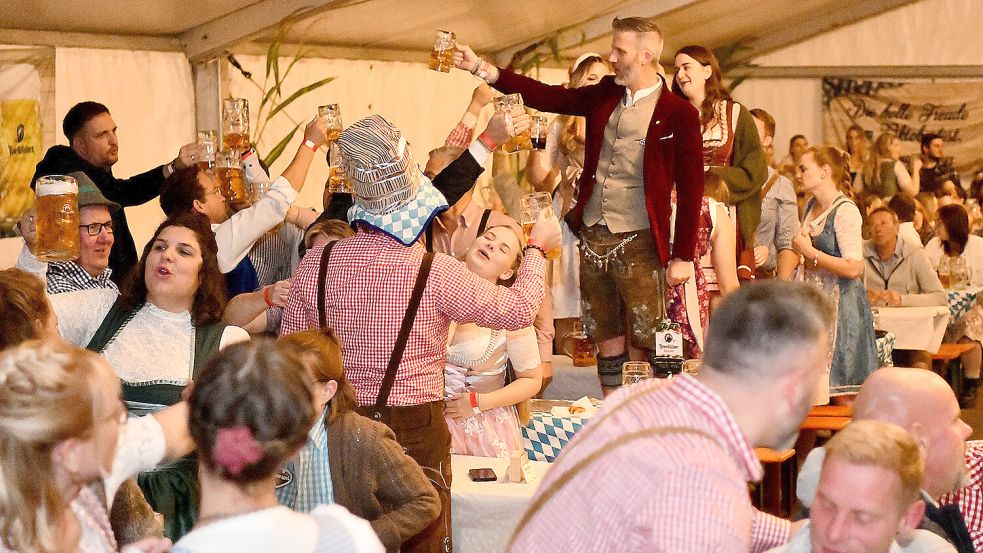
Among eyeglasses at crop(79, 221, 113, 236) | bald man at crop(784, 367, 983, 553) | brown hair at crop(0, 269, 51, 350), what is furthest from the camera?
eyeglasses at crop(79, 221, 113, 236)

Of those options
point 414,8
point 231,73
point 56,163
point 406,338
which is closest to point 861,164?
point 414,8

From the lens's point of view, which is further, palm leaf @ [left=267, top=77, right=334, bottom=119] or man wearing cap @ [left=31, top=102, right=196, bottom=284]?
palm leaf @ [left=267, top=77, right=334, bottom=119]

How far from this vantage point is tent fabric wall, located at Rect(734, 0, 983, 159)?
A: 1126 cm

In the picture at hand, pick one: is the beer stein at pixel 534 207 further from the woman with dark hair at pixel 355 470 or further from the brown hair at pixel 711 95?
the brown hair at pixel 711 95

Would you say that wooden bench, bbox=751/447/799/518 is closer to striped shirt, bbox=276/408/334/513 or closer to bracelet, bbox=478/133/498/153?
bracelet, bbox=478/133/498/153

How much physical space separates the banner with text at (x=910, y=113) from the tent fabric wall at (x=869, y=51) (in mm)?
174

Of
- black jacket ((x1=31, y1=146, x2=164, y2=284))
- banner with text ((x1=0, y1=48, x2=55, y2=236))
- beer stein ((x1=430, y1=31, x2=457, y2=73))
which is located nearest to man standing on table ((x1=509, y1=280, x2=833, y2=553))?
beer stein ((x1=430, y1=31, x2=457, y2=73))

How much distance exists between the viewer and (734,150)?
18.8ft

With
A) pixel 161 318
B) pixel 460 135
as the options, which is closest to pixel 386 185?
pixel 161 318

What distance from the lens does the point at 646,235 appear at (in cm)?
463

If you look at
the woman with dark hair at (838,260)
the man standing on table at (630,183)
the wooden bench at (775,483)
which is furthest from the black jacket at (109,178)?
the woman with dark hair at (838,260)

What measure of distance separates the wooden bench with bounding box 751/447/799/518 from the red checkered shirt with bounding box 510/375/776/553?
6.79 feet

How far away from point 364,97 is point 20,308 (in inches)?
178

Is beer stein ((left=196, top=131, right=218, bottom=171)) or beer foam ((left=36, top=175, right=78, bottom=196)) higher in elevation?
beer stein ((left=196, top=131, right=218, bottom=171))
